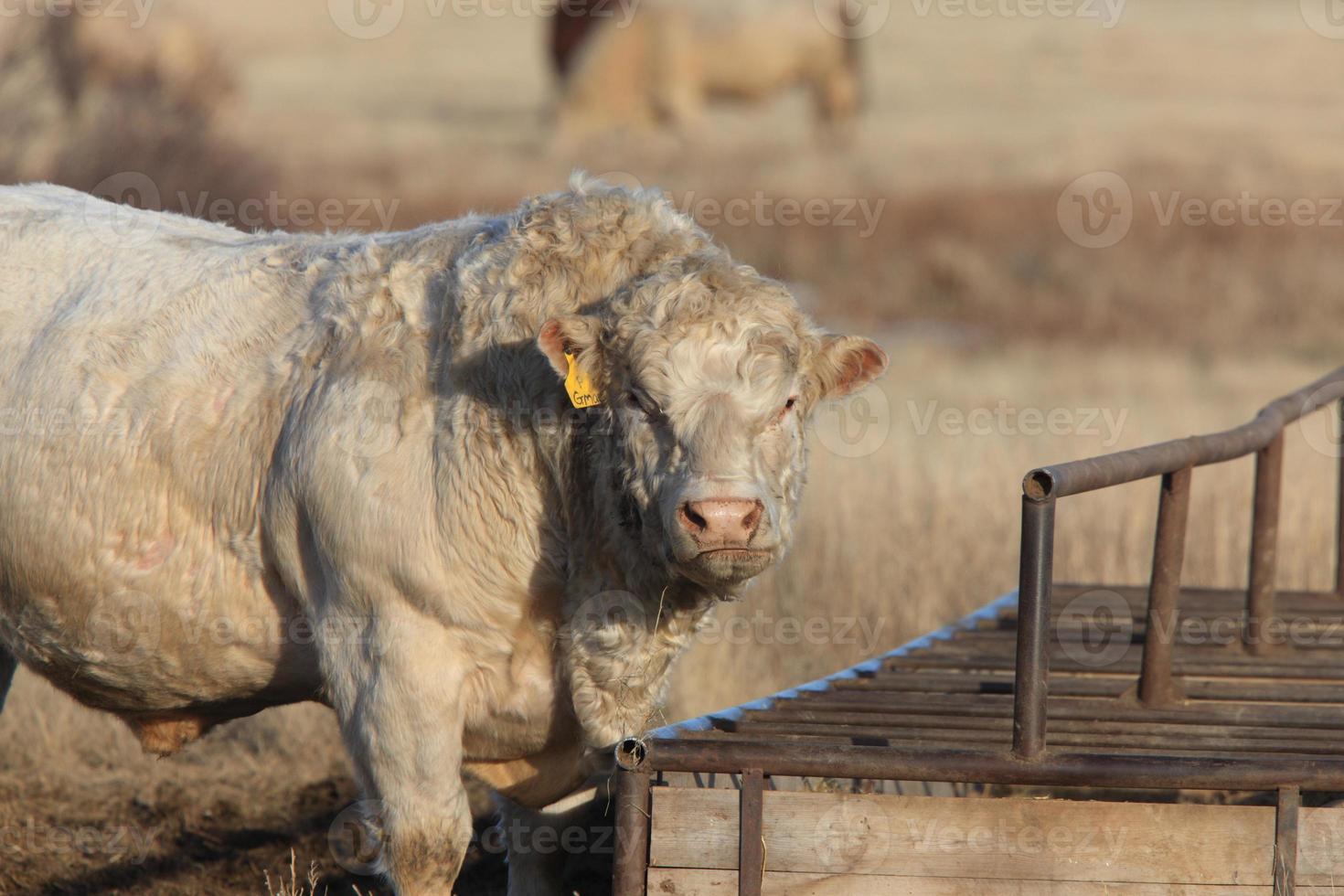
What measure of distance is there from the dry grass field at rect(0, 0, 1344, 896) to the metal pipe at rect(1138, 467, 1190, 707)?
7.56 ft

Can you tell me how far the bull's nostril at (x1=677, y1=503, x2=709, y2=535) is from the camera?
12.3 feet

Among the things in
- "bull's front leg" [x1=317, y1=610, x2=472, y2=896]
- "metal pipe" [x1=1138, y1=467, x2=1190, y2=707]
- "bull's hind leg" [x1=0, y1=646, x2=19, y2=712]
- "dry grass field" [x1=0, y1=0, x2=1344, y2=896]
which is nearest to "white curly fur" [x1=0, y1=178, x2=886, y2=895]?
"bull's front leg" [x1=317, y1=610, x2=472, y2=896]

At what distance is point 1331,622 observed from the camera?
6.27 meters

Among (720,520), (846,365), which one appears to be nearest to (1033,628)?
(720,520)

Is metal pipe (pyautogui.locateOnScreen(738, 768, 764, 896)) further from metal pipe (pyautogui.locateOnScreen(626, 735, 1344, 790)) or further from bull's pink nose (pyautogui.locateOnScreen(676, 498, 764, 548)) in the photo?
bull's pink nose (pyautogui.locateOnScreen(676, 498, 764, 548))

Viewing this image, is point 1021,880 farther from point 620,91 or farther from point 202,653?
point 620,91

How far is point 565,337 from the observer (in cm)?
401

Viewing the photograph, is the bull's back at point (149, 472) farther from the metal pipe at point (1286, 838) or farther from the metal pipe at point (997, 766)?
the metal pipe at point (1286, 838)

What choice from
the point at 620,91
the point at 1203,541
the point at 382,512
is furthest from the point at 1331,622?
the point at 620,91

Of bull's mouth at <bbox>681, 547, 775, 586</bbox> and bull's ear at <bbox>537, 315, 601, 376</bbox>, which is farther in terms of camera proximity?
bull's ear at <bbox>537, 315, 601, 376</bbox>

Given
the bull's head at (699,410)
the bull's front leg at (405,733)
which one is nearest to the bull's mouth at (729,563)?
the bull's head at (699,410)

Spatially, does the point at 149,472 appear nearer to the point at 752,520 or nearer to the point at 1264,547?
the point at 752,520

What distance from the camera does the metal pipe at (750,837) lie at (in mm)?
3723

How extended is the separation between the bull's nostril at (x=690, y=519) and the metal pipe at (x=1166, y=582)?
1.81 meters
